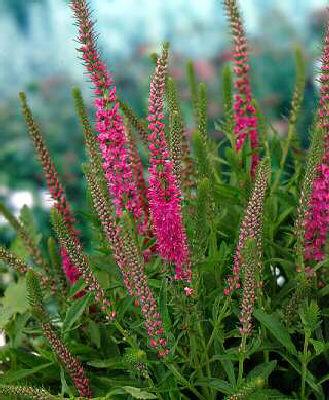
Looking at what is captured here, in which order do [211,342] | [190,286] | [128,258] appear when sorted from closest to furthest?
[128,258], [190,286], [211,342]

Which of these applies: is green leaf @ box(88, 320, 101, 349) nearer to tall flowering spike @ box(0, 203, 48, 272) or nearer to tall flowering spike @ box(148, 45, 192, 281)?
tall flowering spike @ box(0, 203, 48, 272)

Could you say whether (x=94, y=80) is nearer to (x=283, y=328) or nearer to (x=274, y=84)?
(x=283, y=328)

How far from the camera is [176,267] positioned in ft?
5.81

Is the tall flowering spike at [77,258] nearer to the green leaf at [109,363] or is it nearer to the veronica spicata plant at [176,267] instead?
the veronica spicata plant at [176,267]

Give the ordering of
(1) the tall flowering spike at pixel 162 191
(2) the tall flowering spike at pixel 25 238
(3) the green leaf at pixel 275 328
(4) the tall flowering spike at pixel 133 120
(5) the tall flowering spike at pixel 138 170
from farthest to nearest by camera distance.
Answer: (2) the tall flowering spike at pixel 25 238, (5) the tall flowering spike at pixel 138 170, (4) the tall flowering spike at pixel 133 120, (3) the green leaf at pixel 275 328, (1) the tall flowering spike at pixel 162 191

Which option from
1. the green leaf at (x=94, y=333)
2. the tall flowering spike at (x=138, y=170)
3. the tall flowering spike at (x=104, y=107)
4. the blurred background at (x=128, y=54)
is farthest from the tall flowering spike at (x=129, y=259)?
the blurred background at (x=128, y=54)

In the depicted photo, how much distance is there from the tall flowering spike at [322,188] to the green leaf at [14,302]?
2.63ft

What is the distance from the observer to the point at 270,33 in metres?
5.86

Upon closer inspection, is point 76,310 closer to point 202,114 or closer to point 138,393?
point 138,393

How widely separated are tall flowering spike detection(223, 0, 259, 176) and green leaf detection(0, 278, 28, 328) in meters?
0.70

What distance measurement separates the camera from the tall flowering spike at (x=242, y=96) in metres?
2.23

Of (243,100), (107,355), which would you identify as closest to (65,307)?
(107,355)

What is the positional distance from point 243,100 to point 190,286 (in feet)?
2.29

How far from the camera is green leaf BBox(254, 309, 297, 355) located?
183cm
